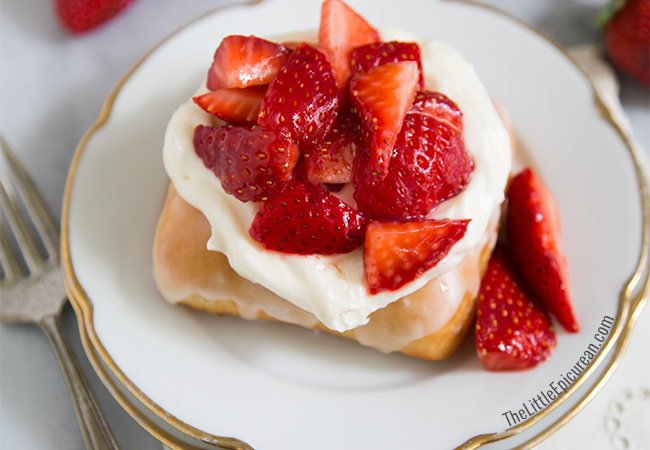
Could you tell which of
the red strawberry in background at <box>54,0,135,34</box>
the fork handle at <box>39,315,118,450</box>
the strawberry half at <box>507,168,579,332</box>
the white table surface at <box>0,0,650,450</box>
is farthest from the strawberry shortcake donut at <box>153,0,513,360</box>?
the red strawberry in background at <box>54,0,135,34</box>

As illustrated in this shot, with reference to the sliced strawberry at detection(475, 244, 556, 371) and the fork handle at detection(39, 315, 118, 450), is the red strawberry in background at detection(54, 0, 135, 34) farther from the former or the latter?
the sliced strawberry at detection(475, 244, 556, 371)

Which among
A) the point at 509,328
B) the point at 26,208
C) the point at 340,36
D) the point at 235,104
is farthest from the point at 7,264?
the point at 509,328

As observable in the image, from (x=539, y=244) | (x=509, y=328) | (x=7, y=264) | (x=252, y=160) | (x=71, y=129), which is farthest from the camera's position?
(x=71, y=129)

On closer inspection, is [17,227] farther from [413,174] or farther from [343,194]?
[413,174]

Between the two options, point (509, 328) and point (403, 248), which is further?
point (509, 328)


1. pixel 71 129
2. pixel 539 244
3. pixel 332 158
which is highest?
pixel 332 158

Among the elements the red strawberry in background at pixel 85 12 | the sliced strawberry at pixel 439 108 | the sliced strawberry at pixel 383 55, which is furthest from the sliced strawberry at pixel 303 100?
the red strawberry in background at pixel 85 12

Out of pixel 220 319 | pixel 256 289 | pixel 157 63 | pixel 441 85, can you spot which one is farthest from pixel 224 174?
pixel 157 63

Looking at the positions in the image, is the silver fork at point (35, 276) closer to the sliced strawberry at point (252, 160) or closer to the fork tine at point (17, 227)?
the fork tine at point (17, 227)
